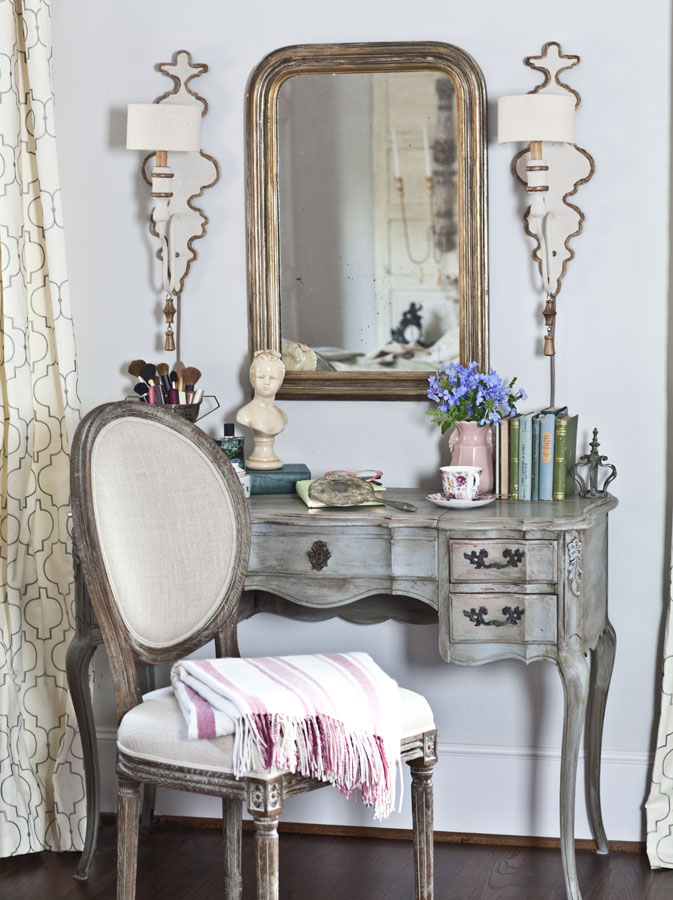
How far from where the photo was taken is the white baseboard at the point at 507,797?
2.68 metres

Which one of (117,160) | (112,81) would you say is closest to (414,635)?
(117,160)

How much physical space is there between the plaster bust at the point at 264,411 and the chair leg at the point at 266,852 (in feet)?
3.43

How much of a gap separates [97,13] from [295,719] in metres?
1.92

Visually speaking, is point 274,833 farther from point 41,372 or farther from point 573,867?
point 41,372

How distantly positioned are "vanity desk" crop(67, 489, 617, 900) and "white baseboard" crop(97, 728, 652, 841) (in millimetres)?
402

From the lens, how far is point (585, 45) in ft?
8.51

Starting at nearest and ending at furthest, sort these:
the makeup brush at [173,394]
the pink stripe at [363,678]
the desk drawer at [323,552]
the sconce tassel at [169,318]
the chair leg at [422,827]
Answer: the pink stripe at [363,678], the chair leg at [422,827], the desk drawer at [323,552], the makeup brush at [173,394], the sconce tassel at [169,318]

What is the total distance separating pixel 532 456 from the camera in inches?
98.7

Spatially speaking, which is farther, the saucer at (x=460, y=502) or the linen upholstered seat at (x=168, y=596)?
the saucer at (x=460, y=502)

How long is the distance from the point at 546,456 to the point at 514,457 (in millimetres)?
73

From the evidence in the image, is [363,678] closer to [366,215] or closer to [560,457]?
[560,457]

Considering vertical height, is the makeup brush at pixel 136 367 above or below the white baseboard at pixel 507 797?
above

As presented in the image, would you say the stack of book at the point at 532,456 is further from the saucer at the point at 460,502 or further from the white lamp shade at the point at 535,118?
the white lamp shade at the point at 535,118

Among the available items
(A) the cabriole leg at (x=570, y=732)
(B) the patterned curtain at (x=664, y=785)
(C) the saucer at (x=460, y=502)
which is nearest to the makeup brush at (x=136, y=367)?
(C) the saucer at (x=460, y=502)
